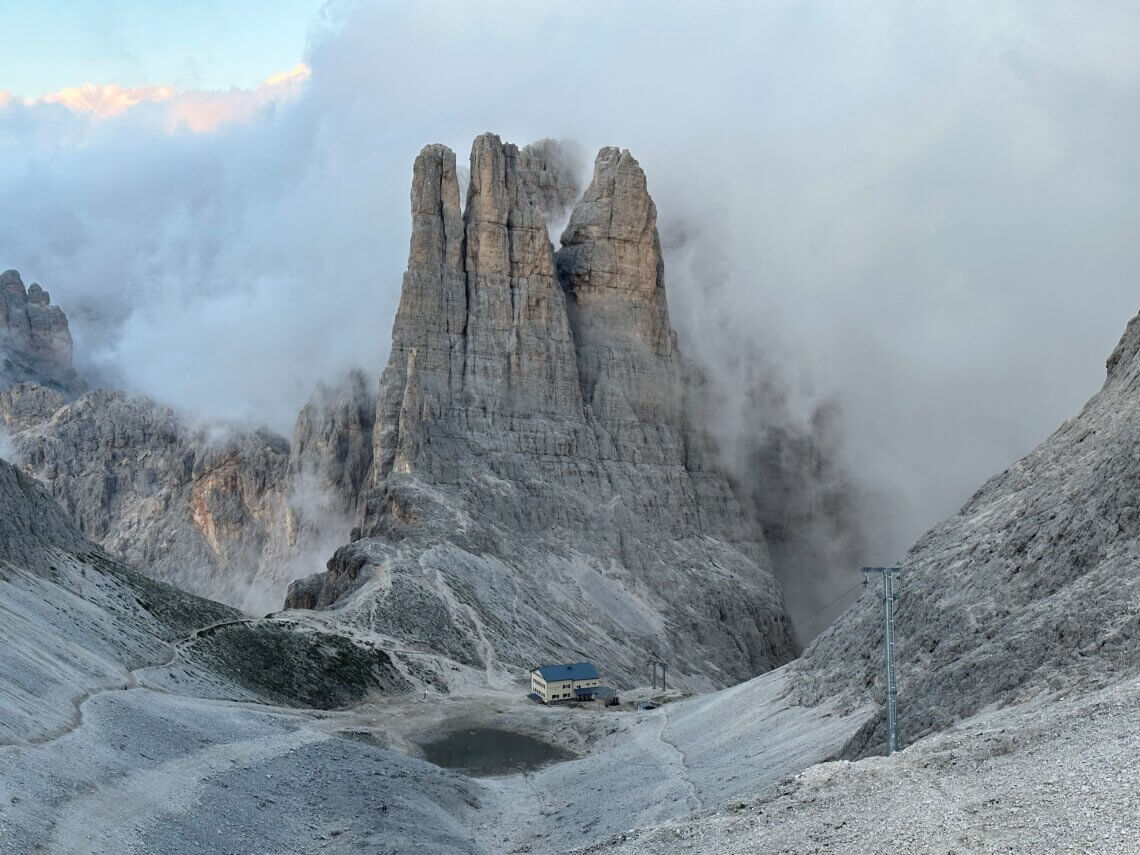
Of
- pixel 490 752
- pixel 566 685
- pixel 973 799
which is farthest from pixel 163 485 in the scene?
pixel 973 799

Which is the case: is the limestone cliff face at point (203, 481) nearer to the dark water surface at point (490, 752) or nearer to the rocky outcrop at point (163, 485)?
the rocky outcrop at point (163, 485)

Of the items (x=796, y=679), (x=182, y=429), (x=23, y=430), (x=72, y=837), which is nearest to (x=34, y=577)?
(x=72, y=837)

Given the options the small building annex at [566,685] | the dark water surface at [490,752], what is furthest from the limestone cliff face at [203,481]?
the dark water surface at [490,752]

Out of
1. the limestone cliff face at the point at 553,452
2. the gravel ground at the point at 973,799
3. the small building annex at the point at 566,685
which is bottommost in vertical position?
the gravel ground at the point at 973,799

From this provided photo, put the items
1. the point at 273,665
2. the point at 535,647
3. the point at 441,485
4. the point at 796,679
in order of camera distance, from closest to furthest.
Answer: the point at 796,679
the point at 273,665
the point at 535,647
the point at 441,485

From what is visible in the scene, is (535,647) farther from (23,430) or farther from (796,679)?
(23,430)

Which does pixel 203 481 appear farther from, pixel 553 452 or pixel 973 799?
pixel 973 799

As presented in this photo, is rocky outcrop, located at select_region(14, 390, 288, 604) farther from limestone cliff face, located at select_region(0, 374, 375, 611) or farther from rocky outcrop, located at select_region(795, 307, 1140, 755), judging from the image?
rocky outcrop, located at select_region(795, 307, 1140, 755)
